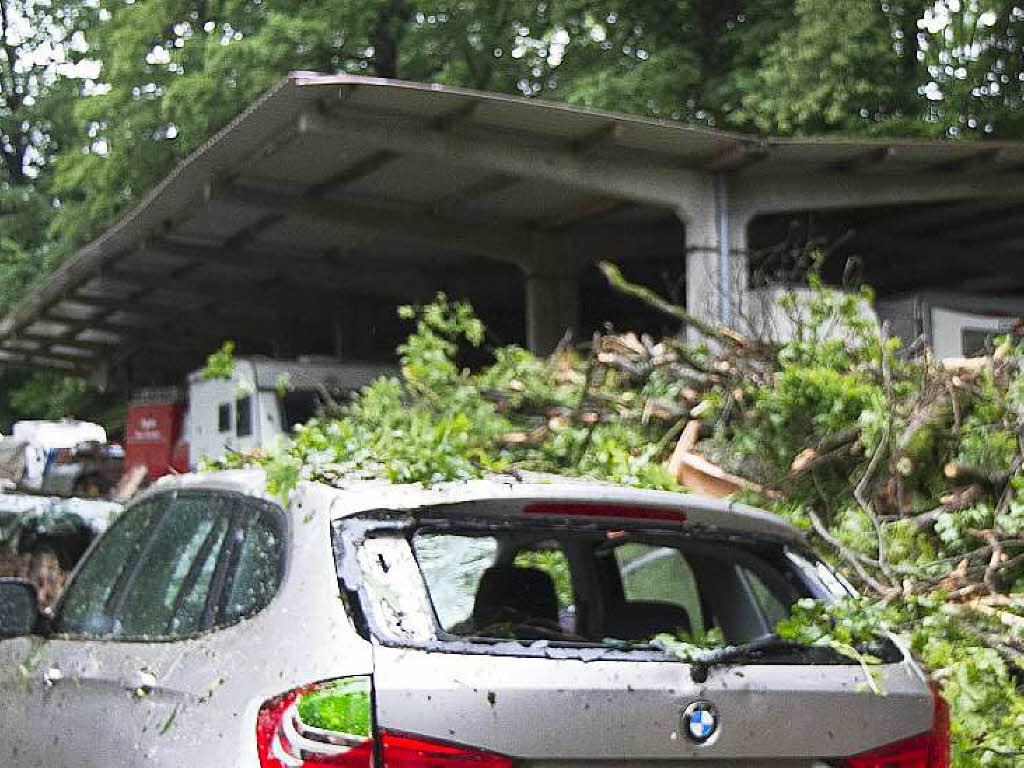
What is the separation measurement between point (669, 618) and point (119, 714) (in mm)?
1920

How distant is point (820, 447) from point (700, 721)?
4.74m

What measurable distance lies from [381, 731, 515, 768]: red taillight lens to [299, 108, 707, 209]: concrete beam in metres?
12.0

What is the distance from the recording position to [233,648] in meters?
3.60

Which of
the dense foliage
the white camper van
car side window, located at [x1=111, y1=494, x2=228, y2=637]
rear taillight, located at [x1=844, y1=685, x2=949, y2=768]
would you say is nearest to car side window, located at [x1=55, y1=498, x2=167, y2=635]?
car side window, located at [x1=111, y1=494, x2=228, y2=637]

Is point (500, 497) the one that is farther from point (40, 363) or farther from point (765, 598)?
point (40, 363)

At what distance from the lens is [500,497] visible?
3.67 m

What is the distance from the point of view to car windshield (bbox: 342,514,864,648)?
355cm

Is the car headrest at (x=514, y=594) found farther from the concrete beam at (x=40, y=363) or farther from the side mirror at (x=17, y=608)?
the concrete beam at (x=40, y=363)

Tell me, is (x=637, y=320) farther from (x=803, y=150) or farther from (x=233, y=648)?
(x=233, y=648)

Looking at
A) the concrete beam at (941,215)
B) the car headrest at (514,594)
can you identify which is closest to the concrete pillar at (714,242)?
the concrete beam at (941,215)

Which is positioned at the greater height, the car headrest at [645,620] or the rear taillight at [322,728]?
the rear taillight at [322,728]

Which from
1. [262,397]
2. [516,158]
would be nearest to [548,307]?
[262,397]

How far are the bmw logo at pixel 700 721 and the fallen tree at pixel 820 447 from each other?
0.51 metres

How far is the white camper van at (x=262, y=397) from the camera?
2047cm
